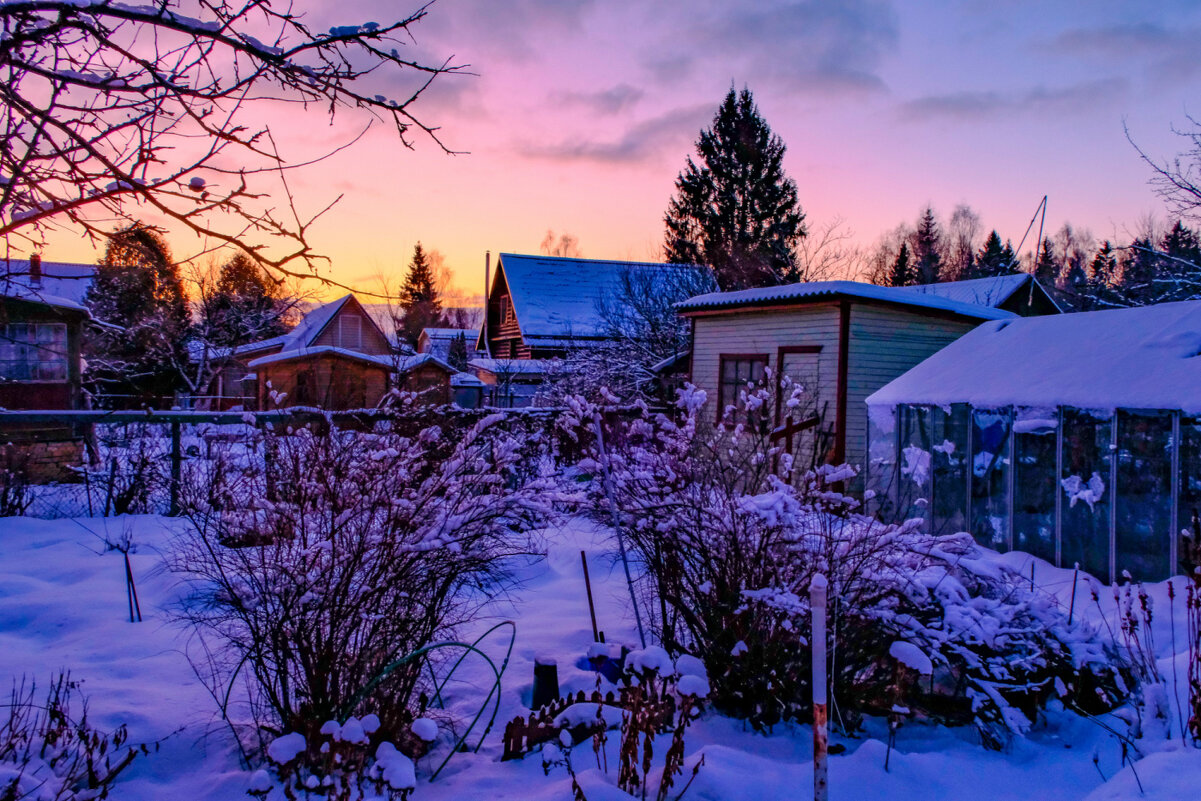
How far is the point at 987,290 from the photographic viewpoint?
2561 cm

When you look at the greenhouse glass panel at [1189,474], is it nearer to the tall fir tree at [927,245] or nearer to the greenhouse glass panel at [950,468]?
the greenhouse glass panel at [950,468]

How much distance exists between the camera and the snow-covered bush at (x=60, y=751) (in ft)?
8.75

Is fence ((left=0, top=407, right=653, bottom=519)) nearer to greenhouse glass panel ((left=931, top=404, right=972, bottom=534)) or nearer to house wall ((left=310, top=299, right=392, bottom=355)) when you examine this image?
greenhouse glass panel ((left=931, top=404, right=972, bottom=534))

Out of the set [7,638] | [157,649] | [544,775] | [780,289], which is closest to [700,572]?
[544,775]

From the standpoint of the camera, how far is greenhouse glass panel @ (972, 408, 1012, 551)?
858 centimetres

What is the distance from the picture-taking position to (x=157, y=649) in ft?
14.6

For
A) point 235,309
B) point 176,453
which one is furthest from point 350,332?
point 176,453

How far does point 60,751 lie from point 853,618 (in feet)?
11.4

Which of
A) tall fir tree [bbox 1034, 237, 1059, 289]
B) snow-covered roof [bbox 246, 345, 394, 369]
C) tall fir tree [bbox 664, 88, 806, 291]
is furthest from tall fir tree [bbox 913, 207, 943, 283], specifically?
snow-covered roof [bbox 246, 345, 394, 369]

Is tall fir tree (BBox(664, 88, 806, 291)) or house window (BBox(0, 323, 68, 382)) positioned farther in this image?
tall fir tree (BBox(664, 88, 806, 291))

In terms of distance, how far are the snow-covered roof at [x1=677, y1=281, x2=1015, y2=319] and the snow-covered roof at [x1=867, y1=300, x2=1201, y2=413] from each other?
149 cm

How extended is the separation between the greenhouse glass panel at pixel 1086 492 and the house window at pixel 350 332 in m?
34.9

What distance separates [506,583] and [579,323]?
20521 millimetres

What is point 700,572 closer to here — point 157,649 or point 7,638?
point 157,649
